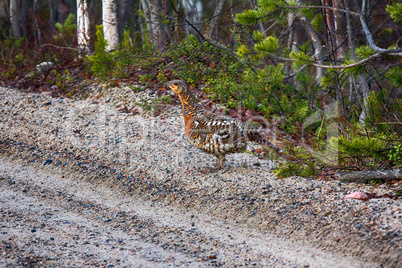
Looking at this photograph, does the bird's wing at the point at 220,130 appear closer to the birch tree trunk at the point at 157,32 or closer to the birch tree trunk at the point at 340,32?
the birch tree trunk at the point at 340,32

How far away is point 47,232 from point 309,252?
2.80 metres

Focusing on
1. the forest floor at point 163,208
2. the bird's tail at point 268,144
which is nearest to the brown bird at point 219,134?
the bird's tail at point 268,144

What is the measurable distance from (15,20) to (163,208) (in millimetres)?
12640

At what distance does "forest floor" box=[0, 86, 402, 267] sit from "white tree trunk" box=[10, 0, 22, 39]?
27.7 feet

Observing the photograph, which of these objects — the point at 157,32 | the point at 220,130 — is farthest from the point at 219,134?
the point at 157,32

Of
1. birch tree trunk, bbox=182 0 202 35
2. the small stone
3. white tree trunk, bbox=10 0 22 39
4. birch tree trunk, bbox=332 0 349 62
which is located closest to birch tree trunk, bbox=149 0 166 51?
birch tree trunk, bbox=182 0 202 35

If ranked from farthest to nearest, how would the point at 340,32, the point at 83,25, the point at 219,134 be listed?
the point at 83,25 < the point at 340,32 < the point at 219,134

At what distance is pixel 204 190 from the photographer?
5.48 meters

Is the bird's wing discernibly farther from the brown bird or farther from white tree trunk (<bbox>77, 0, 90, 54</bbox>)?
white tree trunk (<bbox>77, 0, 90, 54</bbox>)

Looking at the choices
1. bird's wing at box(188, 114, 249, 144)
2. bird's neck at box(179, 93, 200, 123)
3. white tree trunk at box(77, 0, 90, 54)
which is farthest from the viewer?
white tree trunk at box(77, 0, 90, 54)

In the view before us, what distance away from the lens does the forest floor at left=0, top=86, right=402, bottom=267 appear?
3.83m

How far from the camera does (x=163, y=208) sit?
5145 mm

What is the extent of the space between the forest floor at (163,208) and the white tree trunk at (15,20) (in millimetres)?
8428

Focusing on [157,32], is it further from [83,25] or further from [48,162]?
[48,162]
